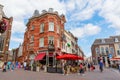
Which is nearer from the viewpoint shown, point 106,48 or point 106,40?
point 106,48

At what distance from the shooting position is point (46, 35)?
2764 centimetres

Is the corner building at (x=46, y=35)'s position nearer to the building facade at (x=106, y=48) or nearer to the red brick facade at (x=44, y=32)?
the red brick facade at (x=44, y=32)

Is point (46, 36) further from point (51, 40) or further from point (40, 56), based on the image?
point (40, 56)

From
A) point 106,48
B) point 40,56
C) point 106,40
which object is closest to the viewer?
point 40,56

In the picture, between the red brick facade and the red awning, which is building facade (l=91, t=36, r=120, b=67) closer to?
the red brick facade

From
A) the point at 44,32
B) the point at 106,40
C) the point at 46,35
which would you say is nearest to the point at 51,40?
the point at 46,35

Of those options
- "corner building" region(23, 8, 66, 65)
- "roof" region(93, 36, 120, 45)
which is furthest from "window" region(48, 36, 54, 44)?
"roof" region(93, 36, 120, 45)

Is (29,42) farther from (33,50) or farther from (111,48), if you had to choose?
(111,48)

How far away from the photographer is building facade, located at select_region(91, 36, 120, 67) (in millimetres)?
47938

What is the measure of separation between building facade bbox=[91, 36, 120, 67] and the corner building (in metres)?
24.3

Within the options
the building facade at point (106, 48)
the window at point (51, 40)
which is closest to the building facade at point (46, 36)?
the window at point (51, 40)

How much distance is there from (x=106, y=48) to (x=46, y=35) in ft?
100.0

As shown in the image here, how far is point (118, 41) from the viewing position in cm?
4894

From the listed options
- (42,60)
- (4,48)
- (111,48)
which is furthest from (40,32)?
(111,48)
